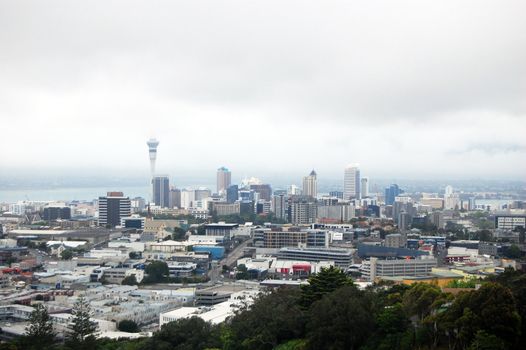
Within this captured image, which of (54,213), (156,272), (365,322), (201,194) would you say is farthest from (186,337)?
Result: (201,194)

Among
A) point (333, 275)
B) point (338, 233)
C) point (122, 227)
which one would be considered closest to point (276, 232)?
point (338, 233)

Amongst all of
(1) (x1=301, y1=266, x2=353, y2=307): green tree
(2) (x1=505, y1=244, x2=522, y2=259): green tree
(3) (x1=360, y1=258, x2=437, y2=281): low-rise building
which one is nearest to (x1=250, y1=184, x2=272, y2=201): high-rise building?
(2) (x1=505, y1=244, x2=522, y2=259): green tree

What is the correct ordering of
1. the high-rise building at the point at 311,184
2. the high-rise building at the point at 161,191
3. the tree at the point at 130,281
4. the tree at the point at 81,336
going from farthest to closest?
the high-rise building at the point at 161,191, the high-rise building at the point at 311,184, the tree at the point at 130,281, the tree at the point at 81,336

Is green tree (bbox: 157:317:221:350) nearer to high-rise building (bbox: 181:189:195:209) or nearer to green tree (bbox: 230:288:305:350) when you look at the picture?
green tree (bbox: 230:288:305:350)

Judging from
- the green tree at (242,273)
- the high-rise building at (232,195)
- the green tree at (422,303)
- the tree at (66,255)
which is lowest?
the green tree at (242,273)

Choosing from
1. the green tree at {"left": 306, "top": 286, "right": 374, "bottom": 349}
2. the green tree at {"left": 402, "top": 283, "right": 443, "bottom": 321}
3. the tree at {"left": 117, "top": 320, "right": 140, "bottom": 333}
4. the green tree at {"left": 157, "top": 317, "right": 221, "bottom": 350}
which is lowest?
the tree at {"left": 117, "top": 320, "right": 140, "bottom": 333}

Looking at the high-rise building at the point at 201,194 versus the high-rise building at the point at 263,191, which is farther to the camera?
the high-rise building at the point at 201,194

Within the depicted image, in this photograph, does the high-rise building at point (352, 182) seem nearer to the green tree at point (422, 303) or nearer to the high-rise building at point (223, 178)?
the high-rise building at point (223, 178)

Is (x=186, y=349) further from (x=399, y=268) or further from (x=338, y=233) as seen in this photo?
(x=338, y=233)

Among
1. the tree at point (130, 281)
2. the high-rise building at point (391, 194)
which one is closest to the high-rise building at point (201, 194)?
the high-rise building at point (391, 194)
